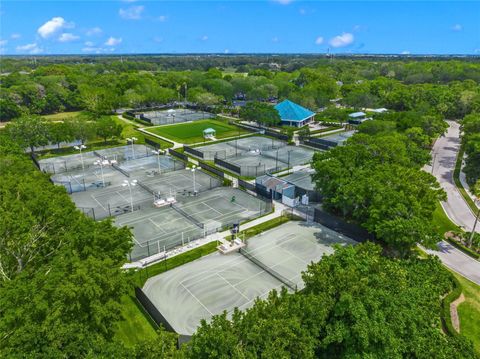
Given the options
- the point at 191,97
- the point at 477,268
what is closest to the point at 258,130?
the point at 191,97

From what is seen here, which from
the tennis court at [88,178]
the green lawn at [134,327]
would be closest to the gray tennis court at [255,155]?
the tennis court at [88,178]

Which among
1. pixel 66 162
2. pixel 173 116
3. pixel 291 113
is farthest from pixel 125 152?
pixel 291 113

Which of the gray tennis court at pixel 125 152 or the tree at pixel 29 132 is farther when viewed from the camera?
the gray tennis court at pixel 125 152

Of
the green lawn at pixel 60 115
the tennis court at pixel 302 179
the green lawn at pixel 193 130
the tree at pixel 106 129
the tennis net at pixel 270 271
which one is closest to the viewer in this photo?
the tennis net at pixel 270 271

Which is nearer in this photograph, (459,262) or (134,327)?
(134,327)

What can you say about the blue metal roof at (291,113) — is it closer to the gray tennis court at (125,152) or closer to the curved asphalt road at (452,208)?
the curved asphalt road at (452,208)

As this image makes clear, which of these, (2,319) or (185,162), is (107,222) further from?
(185,162)

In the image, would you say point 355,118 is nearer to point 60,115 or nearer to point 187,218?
point 187,218

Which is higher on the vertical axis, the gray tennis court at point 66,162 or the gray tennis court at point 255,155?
the gray tennis court at point 255,155

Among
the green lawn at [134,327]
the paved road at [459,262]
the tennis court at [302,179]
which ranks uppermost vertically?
the tennis court at [302,179]
